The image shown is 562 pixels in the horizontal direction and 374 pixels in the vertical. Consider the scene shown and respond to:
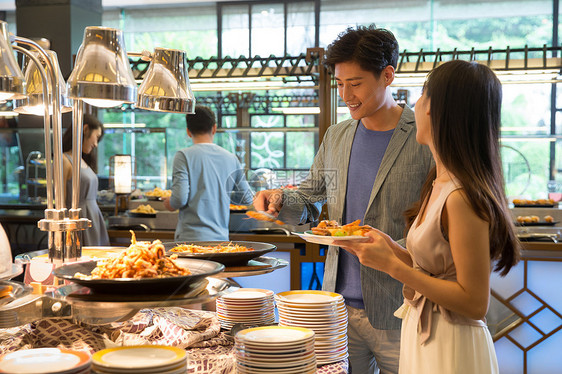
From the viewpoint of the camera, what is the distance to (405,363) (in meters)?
1.52

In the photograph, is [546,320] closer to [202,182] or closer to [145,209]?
[202,182]

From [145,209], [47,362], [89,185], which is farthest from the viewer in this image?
[145,209]

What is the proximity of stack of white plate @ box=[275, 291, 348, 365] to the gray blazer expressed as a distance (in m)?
0.49

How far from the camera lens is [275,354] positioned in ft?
3.94

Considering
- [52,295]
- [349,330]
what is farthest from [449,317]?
[52,295]

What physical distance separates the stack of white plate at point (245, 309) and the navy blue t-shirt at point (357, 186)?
1.63 feet

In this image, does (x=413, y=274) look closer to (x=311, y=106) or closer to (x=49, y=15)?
(x=311, y=106)

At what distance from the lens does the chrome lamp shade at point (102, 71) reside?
1.28 meters

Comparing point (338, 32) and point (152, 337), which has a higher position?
point (338, 32)

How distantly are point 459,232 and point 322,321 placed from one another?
1.37ft

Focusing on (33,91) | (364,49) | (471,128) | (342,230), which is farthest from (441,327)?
(33,91)

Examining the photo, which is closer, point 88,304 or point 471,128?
point 88,304

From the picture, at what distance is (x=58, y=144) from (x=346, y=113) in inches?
138

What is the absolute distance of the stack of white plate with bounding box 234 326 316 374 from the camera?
1200 mm
